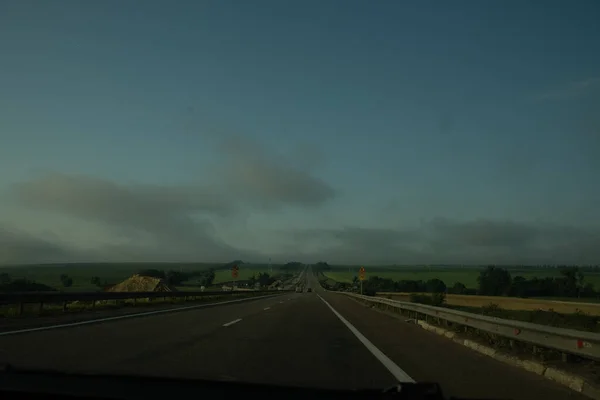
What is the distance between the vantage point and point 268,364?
27.6 ft

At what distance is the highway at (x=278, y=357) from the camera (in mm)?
7000

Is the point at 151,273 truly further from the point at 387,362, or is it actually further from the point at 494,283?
the point at 494,283

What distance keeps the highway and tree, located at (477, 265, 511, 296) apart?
88.9 meters

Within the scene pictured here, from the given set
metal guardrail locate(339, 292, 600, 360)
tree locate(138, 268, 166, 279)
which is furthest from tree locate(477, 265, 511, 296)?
metal guardrail locate(339, 292, 600, 360)

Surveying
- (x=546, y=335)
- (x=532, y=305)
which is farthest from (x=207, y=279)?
(x=546, y=335)

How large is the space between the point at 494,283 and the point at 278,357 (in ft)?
323

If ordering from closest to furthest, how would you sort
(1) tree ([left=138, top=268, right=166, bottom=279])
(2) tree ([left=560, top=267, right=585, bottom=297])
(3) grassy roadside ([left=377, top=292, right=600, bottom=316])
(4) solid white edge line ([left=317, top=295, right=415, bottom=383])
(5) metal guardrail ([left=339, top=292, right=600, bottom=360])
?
(5) metal guardrail ([left=339, top=292, right=600, bottom=360]) → (4) solid white edge line ([left=317, top=295, right=415, bottom=383]) → (3) grassy roadside ([left=377, top=292, right=600, bottom=316]) → (1) tree ([left=138, top=268, right=166, bottom=279]) → (2) tree ([left=560, top=267, right=585, bottom=297])

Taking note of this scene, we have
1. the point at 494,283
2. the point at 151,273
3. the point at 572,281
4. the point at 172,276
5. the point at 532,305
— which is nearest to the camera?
the point at 532,305

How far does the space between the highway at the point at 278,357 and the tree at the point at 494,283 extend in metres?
88.9

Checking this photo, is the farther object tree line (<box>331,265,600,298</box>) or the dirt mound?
tree line (<box>331,265,600,298</box>)

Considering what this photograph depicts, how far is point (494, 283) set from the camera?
98.2 metres

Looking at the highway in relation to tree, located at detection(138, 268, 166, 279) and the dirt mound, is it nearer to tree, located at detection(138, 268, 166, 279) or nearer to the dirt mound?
the dirt mound

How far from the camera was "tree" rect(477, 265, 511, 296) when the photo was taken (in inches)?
3753

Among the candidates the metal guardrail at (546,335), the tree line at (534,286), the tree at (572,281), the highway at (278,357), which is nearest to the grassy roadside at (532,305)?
the tree line at (534,286)
